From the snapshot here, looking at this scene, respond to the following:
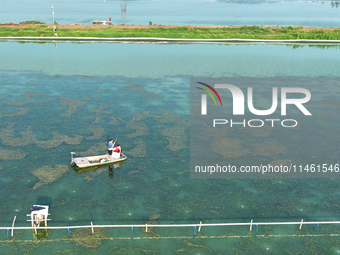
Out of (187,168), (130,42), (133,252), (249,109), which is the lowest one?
(133,252)

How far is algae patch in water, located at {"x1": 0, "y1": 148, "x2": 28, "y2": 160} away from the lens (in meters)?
28.9

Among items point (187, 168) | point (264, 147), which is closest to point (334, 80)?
point (264, 147)

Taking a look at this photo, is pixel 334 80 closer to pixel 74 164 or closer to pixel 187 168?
pixel 187 168

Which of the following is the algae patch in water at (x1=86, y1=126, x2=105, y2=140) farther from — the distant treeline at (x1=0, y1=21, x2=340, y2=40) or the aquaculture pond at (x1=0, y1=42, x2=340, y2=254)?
the distant treeline at (x1=0, y1=21, x2=340, y2=40)

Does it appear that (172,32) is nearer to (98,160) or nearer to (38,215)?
(98,160)

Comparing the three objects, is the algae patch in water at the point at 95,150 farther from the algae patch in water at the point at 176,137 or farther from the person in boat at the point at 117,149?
the algae patch in water at the point at 176,137

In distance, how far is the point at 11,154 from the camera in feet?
96.4

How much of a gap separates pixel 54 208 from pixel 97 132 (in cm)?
1238

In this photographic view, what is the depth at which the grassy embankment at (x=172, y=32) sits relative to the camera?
87.2 m

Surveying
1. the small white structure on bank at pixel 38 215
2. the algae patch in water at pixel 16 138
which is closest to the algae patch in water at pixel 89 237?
the small white structure on bank at pixel 38 215

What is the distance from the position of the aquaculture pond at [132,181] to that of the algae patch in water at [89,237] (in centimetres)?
6

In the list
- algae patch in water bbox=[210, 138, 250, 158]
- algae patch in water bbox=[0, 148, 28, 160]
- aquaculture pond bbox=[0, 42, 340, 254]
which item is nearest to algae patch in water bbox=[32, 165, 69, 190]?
aquaculture pond bbox=[0, 42, 340, 254]

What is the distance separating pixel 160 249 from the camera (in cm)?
2005

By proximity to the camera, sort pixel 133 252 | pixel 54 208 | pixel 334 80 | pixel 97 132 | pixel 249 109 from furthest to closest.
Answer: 1. pixel 334 80
2. pixel 249 109
3. pixel 97 132
4. pixel 54 208
5. pixel 133 252
